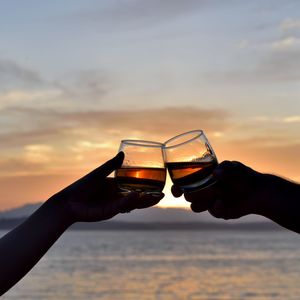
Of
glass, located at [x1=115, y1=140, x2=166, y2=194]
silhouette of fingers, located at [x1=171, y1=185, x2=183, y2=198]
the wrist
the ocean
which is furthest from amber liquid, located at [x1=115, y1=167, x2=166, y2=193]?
the ocean

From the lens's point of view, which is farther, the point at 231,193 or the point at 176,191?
A: the point at 176,191

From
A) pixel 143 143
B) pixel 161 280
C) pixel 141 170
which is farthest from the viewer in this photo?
pixel 161 280

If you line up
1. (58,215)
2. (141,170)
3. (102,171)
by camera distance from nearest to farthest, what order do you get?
(58,215) < (102,171) < (141,170)

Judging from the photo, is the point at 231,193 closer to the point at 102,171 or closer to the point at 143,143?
the point at 143,143

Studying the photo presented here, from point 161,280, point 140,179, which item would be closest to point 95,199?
point 140,179

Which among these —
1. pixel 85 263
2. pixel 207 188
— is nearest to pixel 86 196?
pixel 207 188

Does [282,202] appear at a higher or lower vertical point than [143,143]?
lower

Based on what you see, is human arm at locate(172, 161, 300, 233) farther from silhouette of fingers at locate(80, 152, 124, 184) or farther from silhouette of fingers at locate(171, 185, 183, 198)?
silhouette of fingers at locate(80, 152, 124, 184)

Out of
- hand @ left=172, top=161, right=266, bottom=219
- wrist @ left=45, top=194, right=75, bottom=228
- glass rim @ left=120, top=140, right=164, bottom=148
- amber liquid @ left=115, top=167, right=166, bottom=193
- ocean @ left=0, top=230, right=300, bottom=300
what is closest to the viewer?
wrist @ left=45, top=194, right=75, bottom=228
